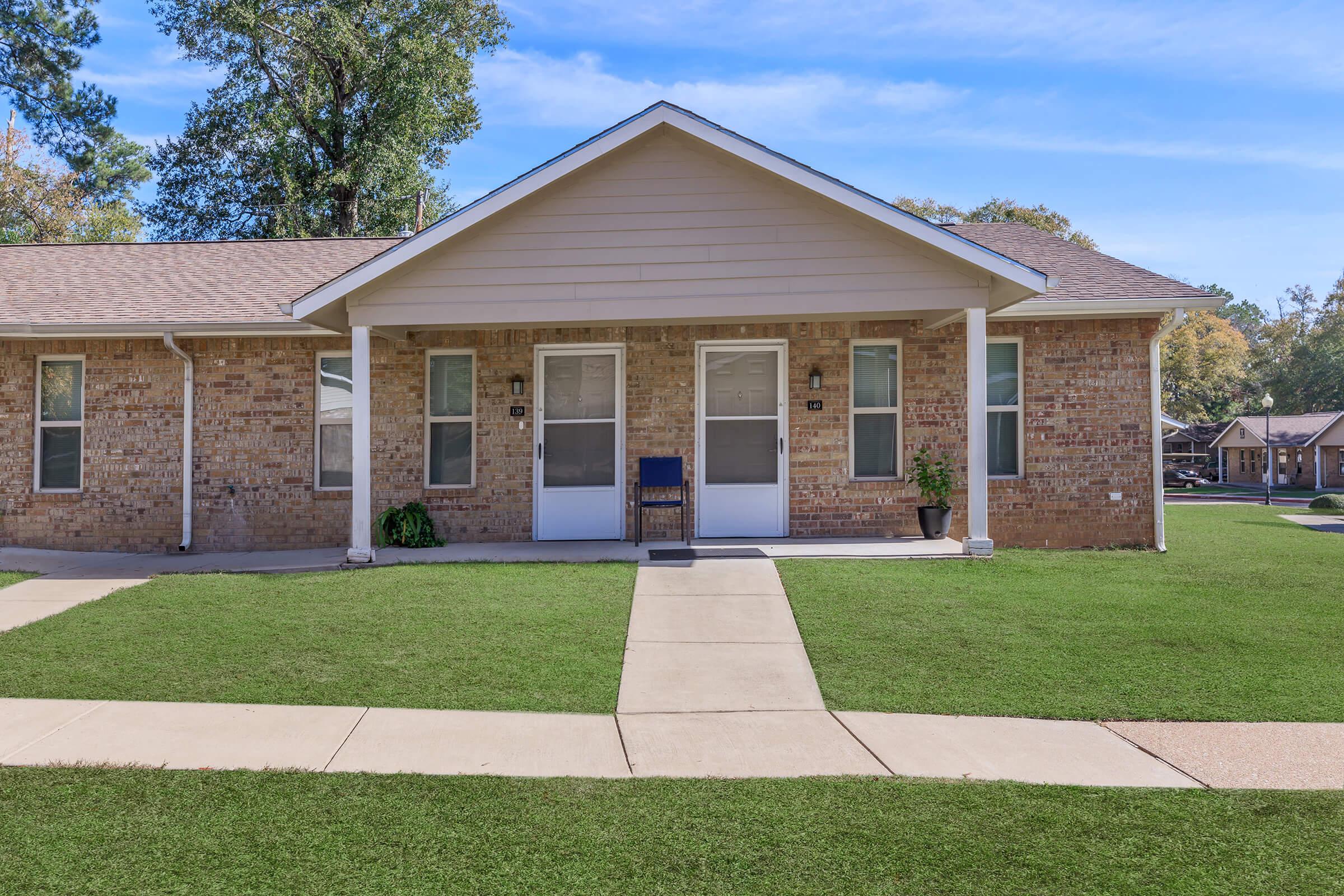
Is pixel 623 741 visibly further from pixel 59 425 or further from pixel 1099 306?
pixel 59 425

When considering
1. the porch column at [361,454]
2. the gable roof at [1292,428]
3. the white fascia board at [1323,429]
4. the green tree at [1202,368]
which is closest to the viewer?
the porch column at [361,454]

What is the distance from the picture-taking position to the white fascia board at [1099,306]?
9609 mm

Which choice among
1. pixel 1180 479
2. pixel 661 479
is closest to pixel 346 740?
pixel 661 479

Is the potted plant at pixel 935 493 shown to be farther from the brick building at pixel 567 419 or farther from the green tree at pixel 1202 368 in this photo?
the green tree at pixel 1202 368

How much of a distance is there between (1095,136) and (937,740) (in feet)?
72.7

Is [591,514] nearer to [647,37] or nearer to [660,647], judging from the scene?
[660,647]

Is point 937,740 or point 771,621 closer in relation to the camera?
point 937,740

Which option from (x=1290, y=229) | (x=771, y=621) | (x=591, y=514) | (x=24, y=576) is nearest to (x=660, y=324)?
(x=591, y=514)

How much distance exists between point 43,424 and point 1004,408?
1160 cm

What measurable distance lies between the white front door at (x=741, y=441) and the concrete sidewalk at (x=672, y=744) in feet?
17.4

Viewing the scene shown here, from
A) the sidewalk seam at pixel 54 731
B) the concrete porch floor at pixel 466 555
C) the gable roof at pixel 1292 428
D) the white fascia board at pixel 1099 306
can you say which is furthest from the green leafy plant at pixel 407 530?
the gable roof at pixel 1292 428

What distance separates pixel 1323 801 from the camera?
357cm

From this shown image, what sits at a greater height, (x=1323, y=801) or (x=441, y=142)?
(x=441, y=142)

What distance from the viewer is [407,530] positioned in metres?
9.79
